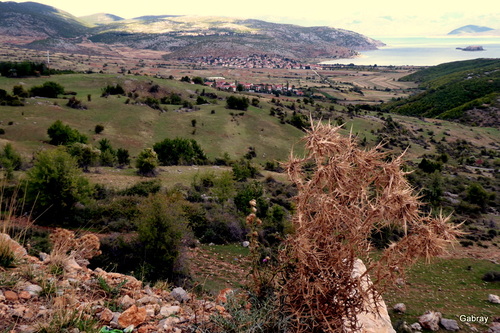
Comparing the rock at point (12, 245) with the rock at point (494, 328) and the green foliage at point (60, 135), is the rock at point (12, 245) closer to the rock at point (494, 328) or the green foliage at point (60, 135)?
the rock at point (494, 328)

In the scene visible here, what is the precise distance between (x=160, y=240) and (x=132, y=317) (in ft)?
24.6

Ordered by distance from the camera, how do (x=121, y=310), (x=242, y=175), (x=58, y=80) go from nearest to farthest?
(x=121, y=310)
(x=242, y=175)
(x=58, y=80)

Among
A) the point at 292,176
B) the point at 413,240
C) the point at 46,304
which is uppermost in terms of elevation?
the point at 292,176

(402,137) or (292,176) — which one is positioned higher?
(292,176)

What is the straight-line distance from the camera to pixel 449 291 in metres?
13.8

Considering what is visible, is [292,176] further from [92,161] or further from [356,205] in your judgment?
[92,161]

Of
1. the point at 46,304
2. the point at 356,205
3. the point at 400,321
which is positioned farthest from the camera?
the point at 400,321

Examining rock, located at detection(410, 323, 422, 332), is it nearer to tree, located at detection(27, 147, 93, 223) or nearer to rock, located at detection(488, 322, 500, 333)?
rock, located at detection(488, 322, 500, 333)

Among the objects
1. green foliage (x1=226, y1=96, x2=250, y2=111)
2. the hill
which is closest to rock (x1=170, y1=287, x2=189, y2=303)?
green foliage (x1=226, y1=96, x2=250, y2=111)

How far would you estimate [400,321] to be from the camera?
10508 millimetres

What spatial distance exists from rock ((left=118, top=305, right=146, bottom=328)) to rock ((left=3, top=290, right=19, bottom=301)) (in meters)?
1.33

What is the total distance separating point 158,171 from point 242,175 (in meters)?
7.07

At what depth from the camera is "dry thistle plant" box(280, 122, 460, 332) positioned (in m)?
3.12

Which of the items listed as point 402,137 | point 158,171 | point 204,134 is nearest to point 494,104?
point 402,137
